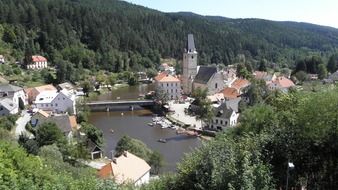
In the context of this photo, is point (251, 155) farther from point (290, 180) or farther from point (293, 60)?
point (293, 60)

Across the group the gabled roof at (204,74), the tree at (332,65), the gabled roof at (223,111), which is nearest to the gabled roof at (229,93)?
the gabled roof at (204,74)

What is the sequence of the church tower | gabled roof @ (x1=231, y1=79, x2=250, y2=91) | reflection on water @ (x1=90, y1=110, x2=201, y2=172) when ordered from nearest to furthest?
reflection on water @ (x1=90, y1=110, x2=201, y2=172)
the church tower
gabled roof @ (x1=231, y1=79, x2=250, y2=91)

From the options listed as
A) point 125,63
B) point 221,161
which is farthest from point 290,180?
point 125,63

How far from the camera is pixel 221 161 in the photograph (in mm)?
7945

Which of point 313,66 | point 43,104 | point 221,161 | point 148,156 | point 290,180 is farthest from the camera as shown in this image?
point 313,66

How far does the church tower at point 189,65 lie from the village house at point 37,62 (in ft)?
65.9

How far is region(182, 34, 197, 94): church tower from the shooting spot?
4812cm

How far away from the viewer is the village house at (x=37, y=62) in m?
55.7

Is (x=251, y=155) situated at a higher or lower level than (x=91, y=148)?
higher

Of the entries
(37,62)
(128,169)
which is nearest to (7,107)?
(128,169)

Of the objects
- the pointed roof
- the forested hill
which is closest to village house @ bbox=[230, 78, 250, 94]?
the pointed roof

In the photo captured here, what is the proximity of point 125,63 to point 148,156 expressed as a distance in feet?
155

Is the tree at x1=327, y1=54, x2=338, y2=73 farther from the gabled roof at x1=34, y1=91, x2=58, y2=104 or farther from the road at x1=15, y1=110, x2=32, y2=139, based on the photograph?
the road at x1=15, y1=110, x2=32, y2=139

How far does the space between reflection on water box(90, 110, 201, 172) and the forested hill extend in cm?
2006
